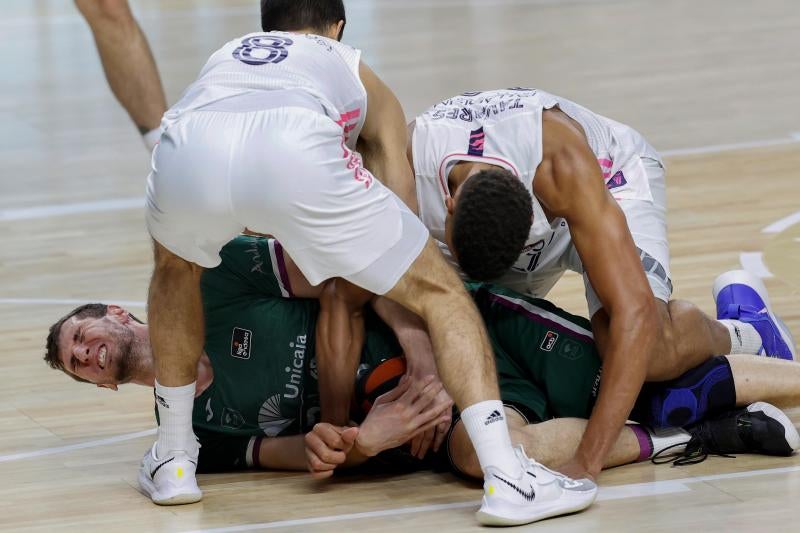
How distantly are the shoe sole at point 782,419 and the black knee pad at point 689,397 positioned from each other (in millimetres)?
94

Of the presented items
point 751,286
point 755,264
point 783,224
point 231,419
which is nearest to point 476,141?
point 231,419

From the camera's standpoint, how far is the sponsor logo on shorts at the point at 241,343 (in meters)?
4.25

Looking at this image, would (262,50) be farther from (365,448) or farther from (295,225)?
(365,448)

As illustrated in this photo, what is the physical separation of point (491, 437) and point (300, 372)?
818mm

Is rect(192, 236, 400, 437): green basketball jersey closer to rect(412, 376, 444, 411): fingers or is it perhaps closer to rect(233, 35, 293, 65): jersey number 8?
rect(412, 376, 444, 411): fingers

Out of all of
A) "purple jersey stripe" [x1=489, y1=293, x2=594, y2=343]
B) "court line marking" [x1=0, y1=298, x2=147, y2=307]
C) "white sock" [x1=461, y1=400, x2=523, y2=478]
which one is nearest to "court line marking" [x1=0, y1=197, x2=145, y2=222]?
"court line marking" [x1=0, y1=298, x2=147, y2=307]

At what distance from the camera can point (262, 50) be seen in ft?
12.8

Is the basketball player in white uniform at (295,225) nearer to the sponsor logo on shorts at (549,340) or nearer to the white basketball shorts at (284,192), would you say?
the white basketball shorts at (284,192)

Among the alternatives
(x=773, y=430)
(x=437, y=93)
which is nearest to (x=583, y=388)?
(x=773, y=430)

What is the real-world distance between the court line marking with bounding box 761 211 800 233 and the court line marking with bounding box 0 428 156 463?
10.2ft

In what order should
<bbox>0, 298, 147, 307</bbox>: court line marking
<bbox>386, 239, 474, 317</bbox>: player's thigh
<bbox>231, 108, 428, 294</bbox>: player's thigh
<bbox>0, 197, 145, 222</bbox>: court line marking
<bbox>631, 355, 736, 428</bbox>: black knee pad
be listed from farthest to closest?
<bbox>0, 197, 145, 222</bbox>: court line marking < <bbox>0, 298, 147, 307</bbox>: court line marking < <bbox>631, 355, 736, 428</bbox>: black knee pad < <bbox>386, 239, 474, 317</bbox>: player's thigh < <bbox>231, 108, 428, 294</bbox>: player's thigh

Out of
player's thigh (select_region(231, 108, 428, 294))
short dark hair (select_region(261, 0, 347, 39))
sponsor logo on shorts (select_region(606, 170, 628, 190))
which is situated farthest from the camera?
sponsor logo on shorts (select_region(606, 170, 628, 190))

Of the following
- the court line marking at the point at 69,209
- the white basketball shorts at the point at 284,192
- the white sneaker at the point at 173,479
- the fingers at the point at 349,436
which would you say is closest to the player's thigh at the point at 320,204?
the white basketball shorts at the point at 284,192

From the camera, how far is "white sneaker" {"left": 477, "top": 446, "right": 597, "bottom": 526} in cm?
355
